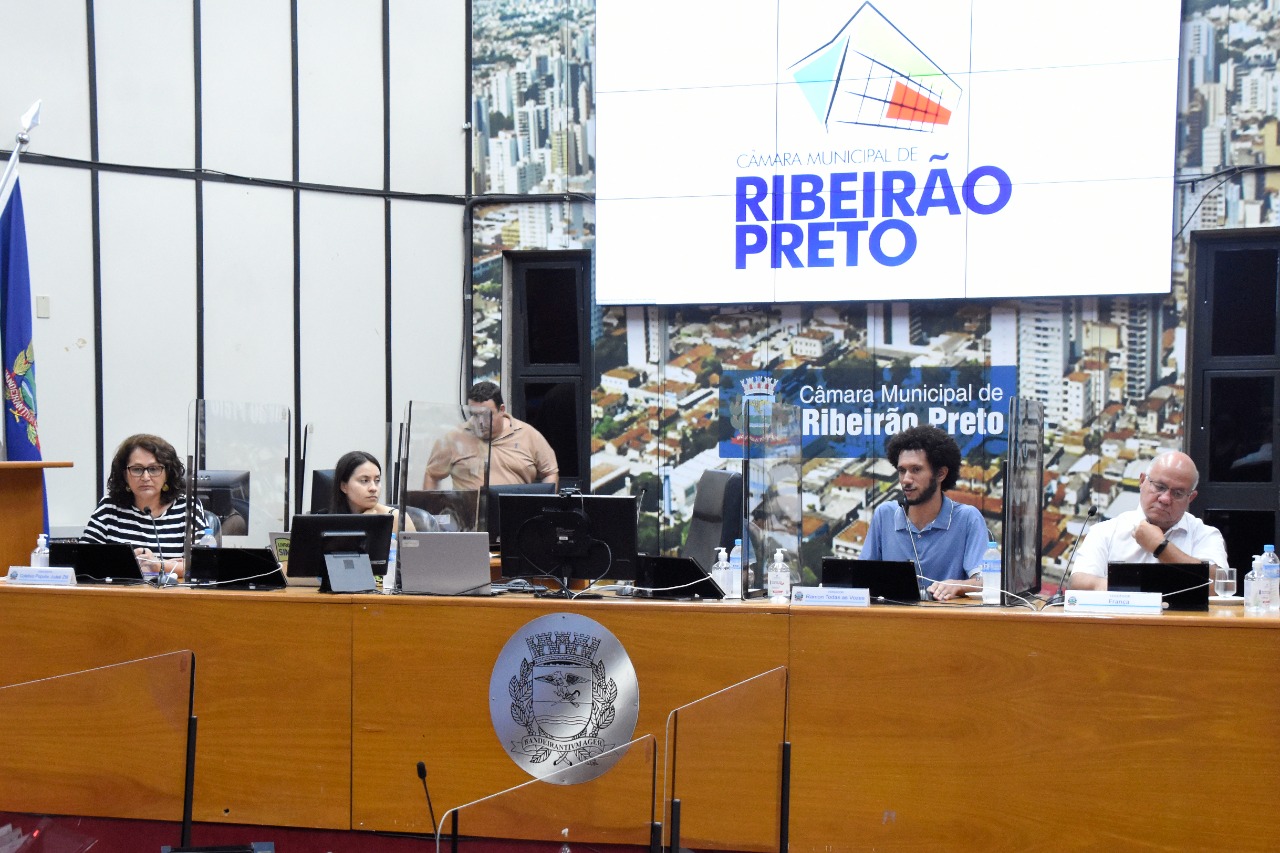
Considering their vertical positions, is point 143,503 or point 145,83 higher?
point 145,83

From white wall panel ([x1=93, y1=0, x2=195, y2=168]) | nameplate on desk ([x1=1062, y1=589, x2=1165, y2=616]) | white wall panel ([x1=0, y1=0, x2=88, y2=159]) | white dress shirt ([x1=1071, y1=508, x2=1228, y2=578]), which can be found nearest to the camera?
Answer: nameplate on desk ([x1=1062, y1=589, x2=1165, y2=616])

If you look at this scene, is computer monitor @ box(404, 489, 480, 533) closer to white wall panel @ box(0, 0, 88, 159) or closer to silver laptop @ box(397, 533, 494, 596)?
silver laptop @ box(397, 533, 494, 596)

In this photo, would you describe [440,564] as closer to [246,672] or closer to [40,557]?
[246,672]

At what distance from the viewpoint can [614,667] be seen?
2.84 m

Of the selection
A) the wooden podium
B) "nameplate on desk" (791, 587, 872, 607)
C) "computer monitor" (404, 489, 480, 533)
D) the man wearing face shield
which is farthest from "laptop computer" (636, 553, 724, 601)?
the wooden podium

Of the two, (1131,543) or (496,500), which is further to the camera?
(496,500)

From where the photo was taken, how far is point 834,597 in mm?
2809

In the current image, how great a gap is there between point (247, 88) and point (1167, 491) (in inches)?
198

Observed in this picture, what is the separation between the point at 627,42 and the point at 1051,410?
119 inches

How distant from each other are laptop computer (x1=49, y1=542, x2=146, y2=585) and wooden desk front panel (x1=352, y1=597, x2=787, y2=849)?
85 centimetres

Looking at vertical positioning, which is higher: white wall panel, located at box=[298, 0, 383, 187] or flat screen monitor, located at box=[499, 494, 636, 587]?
white wall panel, located at box=[298, 0, 383, 187]

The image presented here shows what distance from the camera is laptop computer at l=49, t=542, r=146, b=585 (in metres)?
3.26

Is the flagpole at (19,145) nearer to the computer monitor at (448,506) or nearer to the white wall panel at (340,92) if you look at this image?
the white wall panel at (340,92)

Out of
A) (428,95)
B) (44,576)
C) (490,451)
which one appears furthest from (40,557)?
(428,95)
